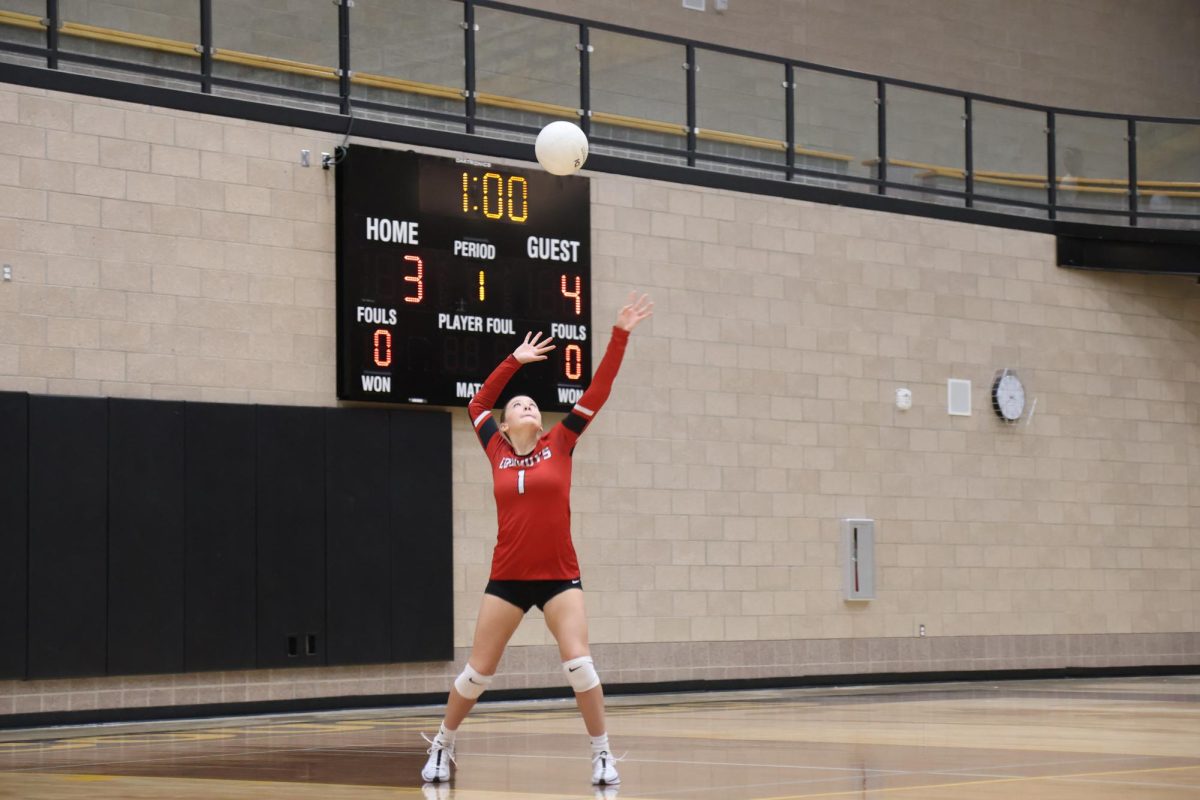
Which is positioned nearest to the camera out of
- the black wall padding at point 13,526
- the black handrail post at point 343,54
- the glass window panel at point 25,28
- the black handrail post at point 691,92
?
the black wall padding at point 13,526

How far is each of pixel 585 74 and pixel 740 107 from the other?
6.85 ft

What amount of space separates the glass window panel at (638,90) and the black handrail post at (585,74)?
0.04m

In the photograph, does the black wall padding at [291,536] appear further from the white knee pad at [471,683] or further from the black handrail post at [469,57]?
the white knee pad at [471,683]

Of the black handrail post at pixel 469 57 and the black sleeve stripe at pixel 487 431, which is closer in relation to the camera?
the black sleeve stripe at pixel 487 431

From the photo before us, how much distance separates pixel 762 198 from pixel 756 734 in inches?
316

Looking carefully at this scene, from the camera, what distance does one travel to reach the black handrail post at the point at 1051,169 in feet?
65.4

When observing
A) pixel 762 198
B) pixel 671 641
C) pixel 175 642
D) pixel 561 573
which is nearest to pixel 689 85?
pixel 762 198

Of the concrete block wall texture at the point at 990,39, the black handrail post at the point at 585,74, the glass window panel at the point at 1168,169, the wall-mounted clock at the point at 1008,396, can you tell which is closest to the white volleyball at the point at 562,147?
the black handrail post at the point at 585,74

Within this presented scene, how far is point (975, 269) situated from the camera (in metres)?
19.3

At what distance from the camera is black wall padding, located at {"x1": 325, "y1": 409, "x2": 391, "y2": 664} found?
14.6 metres

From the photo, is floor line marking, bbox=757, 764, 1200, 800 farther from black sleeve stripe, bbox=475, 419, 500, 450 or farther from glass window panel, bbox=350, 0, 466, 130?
glass window panel, bbox=350, 0, 466, 130

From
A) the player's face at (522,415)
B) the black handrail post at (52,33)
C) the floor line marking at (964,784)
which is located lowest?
the floor line marking at (964,784)

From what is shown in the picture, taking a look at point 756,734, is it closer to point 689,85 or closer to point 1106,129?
point 689,85

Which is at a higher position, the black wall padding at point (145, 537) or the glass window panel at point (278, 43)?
the glass window panel at point (278, 43)
